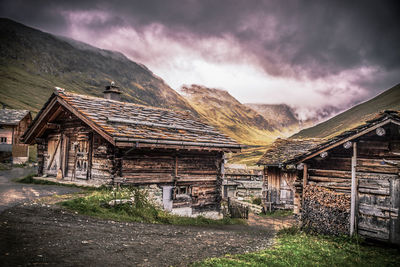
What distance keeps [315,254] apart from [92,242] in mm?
6449

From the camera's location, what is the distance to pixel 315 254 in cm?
813

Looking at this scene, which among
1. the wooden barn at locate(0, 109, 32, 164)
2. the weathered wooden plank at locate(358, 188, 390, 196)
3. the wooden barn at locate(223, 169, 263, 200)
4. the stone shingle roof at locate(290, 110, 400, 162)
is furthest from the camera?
the wooden barn at locate(0, 109, 32, 164)

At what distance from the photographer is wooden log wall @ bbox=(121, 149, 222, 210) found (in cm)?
1208

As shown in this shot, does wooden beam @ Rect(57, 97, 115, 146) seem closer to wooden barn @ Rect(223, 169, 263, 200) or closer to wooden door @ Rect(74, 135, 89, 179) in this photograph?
wooden door @ Rect(74, 135, 89, 179)

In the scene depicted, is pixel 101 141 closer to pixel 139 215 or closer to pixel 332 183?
pixel 139 215

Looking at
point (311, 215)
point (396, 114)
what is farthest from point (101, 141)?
point (396, 114)

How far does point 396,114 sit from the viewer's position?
30.6 feet

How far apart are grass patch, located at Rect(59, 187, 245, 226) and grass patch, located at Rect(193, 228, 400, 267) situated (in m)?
4.28

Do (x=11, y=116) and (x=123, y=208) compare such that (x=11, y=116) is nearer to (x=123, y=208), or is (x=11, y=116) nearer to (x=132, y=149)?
(x=132, y=149)

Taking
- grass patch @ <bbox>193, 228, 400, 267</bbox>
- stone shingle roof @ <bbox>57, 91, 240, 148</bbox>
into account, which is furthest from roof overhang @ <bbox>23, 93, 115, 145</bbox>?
grass patch @ <bbox>193, 228, 400, 267</bbox>

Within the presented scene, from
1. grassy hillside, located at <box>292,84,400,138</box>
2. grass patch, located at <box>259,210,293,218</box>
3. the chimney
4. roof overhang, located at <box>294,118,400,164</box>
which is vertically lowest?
grass patch, located at <box>259,210,293,218</box>

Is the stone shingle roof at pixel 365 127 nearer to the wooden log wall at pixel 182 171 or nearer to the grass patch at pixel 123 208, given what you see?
the wooden log wall at pixel 182 171

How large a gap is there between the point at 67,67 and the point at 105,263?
197m

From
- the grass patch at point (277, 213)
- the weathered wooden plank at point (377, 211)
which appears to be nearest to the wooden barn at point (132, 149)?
the weathered wooden plank at point (377, 211)
